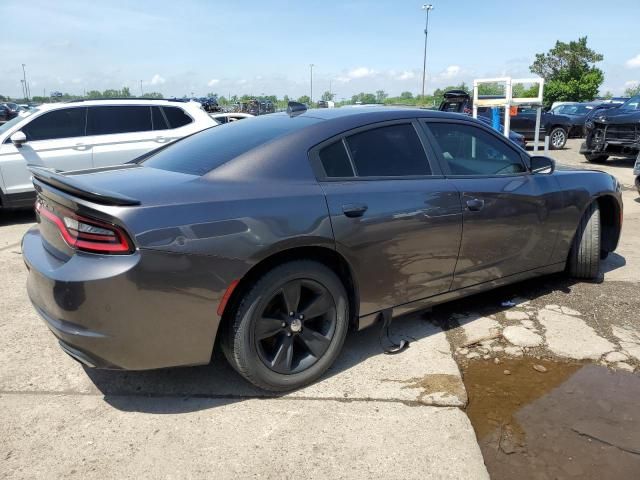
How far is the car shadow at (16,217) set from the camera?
7.69m

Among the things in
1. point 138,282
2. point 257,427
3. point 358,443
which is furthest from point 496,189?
point 138,282

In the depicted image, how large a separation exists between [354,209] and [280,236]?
50cm

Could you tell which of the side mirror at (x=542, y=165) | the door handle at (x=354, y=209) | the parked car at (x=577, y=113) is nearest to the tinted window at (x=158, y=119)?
the side mirror at (x=542, y=165)

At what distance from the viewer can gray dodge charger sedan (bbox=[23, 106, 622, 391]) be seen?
2434 mm

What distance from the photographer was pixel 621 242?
6.06m

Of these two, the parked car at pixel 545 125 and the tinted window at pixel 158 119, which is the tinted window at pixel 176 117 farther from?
the parked car at pixel 545 125

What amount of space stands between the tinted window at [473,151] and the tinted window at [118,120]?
18.8ft

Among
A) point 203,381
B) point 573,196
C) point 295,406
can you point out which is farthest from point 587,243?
point 203,381

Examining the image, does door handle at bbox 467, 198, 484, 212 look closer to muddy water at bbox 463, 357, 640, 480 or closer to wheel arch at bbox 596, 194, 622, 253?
muddy water at bbox 463, 357, 640, 480

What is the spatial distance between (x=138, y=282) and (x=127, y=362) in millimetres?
433

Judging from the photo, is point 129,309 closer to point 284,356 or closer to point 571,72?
point 284,356

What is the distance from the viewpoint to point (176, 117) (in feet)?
27.4

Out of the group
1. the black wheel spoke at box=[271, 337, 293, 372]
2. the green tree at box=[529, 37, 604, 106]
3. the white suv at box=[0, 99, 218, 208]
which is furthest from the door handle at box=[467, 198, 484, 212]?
the green tree at box=[529, 37, 604, 106]

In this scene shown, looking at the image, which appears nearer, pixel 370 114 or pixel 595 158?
pixel 370 114
